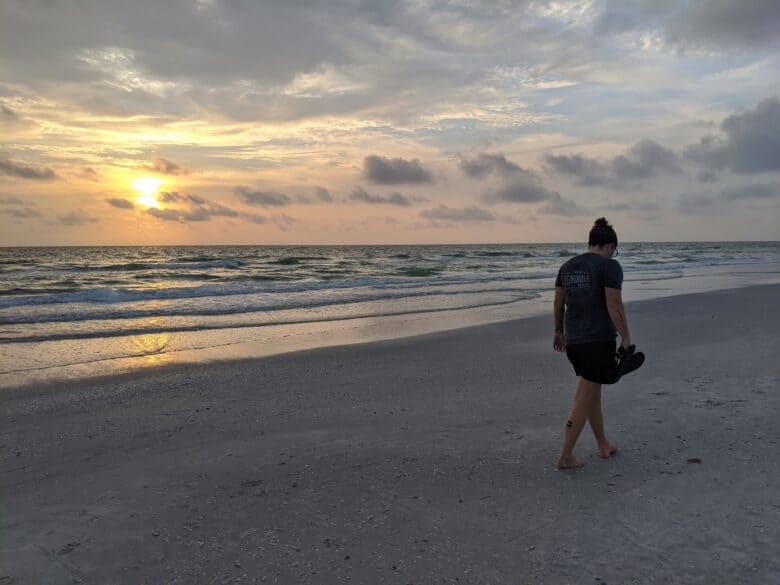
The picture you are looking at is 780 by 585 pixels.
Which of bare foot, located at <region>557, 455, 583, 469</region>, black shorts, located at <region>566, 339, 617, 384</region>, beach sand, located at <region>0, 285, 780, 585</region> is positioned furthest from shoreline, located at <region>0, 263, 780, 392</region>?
black shorts, located at <region>566, 339, 617, 384</region>

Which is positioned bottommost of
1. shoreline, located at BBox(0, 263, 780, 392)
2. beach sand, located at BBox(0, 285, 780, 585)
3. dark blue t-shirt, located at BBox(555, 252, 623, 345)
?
shoreline, located at BBox(0, 263, 780, 392)

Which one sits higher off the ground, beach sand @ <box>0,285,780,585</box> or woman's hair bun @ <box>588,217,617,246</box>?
woman's hair bun @ <box>588,217,617,246</box>

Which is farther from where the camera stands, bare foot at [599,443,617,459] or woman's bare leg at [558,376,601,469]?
bare foot at [599,443,617,459]

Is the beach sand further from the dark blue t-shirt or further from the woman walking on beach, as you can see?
the dark blue t-shirt

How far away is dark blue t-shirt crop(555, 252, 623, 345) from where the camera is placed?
4.26 metres

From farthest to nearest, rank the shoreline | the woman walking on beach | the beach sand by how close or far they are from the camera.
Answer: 1. the shoreline
2. the woman walking on beach
3. the beach sand

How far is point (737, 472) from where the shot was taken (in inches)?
168

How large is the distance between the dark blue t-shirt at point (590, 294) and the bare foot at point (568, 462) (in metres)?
0.90

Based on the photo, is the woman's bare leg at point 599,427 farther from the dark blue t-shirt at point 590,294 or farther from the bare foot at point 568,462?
the dark blue t-shirt at point 590,294

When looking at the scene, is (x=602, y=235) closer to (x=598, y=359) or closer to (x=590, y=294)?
(x=590, y=294)

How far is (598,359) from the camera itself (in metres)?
4.36

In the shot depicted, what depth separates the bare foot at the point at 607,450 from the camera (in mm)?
4633

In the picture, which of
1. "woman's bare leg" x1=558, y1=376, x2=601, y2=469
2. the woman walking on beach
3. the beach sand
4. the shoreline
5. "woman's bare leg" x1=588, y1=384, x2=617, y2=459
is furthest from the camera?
the shoreline

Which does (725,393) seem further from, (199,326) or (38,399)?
(199,326)
